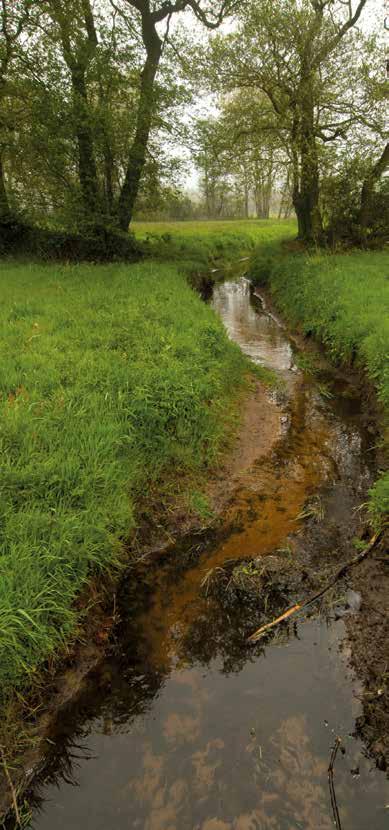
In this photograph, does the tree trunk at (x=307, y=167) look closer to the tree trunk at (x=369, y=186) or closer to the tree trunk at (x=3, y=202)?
the tree trunk at (x=369, y=186)

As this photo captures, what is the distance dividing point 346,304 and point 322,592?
785 cm

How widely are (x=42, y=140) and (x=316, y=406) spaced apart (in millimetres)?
12781

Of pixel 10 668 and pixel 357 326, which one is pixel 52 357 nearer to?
pixel 10 668

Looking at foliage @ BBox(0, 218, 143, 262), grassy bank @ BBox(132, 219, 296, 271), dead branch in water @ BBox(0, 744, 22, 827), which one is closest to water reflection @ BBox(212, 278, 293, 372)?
grassy bank @ BBox(132, 219, 296, 271)

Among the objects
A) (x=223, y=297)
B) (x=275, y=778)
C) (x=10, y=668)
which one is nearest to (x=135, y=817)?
(x=275, y=778)

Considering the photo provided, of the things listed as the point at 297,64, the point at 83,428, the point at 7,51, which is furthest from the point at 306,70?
the point at 83,428

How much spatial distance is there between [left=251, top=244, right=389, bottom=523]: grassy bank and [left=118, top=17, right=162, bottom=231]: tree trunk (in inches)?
243

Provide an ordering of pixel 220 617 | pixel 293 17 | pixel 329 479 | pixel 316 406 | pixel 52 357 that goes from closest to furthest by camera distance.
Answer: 1. pixel 220 617
2. pixel 329 479
3. pixel 52 357
4. pixel 316 406
5. pixel 293 17

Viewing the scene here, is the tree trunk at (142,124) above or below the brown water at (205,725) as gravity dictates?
above

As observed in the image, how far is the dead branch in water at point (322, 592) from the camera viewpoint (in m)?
3.72

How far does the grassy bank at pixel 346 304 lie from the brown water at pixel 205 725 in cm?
194

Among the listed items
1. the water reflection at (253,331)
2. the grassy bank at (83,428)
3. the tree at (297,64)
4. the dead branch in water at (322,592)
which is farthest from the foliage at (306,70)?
the dead branch in water at (322,592)

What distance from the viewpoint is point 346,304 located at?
10227mm

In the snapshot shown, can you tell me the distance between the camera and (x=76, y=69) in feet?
44.4
